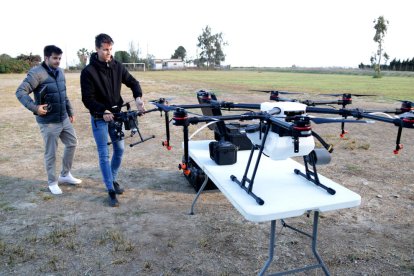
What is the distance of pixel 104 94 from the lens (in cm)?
518

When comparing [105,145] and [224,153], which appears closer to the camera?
[224,153]

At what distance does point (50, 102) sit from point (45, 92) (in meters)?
0.18

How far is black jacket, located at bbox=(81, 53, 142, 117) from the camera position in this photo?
5.03 metres

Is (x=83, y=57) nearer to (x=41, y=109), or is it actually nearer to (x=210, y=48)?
(x=41, y=109)

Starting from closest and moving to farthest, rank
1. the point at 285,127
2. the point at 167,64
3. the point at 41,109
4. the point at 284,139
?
the point at 285,127 → the point at 284,139 → the point at 41,109 → the point at 167,64

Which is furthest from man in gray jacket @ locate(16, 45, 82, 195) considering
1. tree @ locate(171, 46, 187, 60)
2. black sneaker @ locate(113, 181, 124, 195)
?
tree @ locate(171, 46, 187, 60)

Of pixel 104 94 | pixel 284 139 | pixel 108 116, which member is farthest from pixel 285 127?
pixel 104 94

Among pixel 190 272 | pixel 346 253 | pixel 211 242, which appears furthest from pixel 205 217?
pixel 346 253

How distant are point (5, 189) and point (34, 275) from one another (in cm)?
306

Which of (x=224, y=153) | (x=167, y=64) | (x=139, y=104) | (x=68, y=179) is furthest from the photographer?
(x=167, y=64)

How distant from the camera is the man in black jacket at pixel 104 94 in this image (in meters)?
4.99

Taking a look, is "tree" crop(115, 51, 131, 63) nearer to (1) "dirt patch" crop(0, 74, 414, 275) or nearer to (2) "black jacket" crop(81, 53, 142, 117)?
(1) "dirt patch" crop(0, 74, 414, 275)

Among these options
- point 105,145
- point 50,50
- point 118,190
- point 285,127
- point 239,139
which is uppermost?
point 50,50

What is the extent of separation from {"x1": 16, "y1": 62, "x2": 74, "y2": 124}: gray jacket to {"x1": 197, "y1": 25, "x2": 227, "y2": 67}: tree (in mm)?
124397
